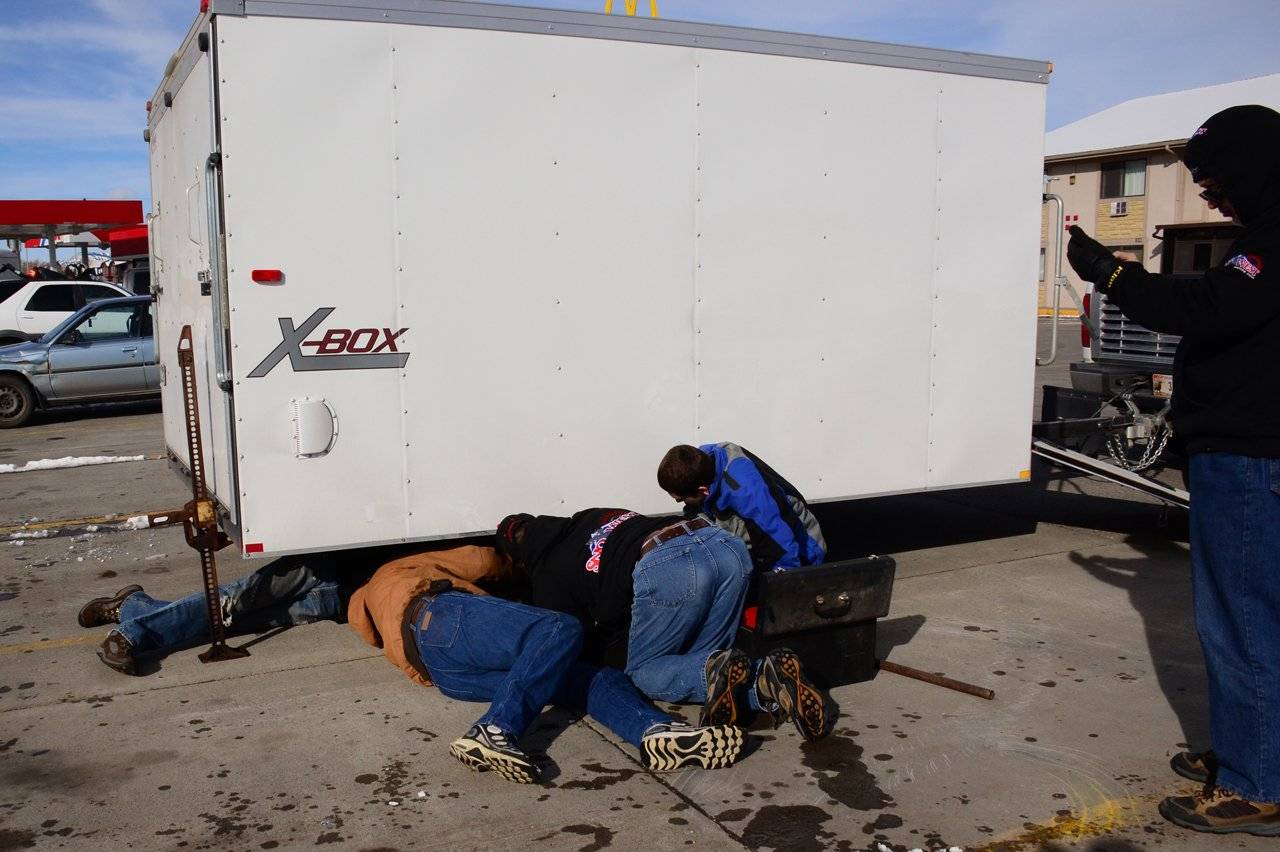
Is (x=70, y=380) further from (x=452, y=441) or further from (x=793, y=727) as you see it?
(x=793, y=727)

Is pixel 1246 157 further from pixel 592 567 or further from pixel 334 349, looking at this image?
pixel 334 349

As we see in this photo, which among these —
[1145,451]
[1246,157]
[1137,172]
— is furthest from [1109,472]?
[1137,172]

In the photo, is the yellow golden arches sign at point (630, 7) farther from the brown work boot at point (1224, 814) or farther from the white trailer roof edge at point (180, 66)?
the brown work boot at point (1224, 814)

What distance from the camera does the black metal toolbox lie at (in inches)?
179

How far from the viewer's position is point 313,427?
5.11m

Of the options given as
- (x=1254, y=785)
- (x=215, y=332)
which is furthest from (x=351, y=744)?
(x=1254, y=785)

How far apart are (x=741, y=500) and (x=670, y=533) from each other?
1.82ft

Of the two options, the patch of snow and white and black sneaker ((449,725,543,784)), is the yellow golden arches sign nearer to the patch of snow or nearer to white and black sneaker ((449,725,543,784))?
white and black sneaker ((449,725,543,784))

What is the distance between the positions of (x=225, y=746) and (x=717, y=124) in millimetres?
3852

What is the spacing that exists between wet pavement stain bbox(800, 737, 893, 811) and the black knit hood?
7.49ft

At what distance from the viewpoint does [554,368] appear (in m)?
5.62

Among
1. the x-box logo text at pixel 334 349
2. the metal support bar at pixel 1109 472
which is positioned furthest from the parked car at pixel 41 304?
the metal support bar at pixel 1109 472

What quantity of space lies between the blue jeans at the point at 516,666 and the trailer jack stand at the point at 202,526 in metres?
1.17

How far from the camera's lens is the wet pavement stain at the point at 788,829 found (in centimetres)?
352
